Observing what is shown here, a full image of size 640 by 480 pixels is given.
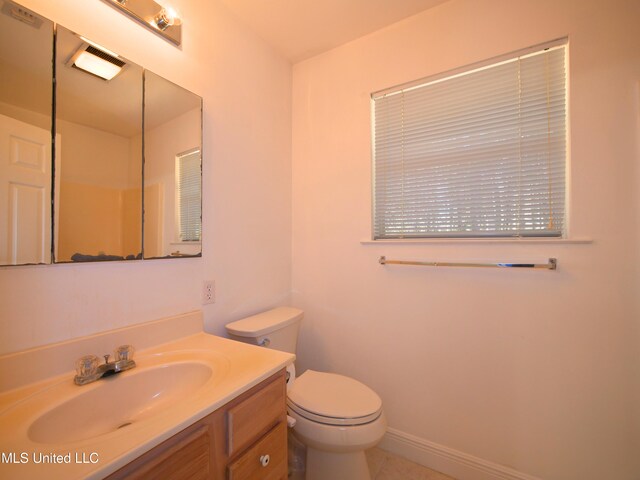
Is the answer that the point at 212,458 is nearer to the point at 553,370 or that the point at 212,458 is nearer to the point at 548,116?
the point at 553,370

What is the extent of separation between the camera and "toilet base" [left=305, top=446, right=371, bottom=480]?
1200 millimetres

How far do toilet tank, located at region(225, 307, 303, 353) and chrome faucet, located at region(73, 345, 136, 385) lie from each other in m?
0.44

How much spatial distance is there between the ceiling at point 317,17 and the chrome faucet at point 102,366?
1688mm

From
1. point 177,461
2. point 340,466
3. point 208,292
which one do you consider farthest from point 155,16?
point 340,466

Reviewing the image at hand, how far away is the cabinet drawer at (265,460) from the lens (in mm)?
772

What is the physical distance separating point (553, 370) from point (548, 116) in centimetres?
116

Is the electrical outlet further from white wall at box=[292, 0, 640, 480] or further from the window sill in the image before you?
the window sill

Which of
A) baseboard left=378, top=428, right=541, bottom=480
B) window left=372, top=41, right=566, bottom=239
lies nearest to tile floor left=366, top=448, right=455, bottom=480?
baseboard left=378, top=428, right=541, bottom=480

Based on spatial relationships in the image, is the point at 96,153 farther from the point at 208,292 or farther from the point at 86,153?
the point at 208,292

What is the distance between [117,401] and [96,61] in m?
1.13

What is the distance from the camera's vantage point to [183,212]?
122 cm

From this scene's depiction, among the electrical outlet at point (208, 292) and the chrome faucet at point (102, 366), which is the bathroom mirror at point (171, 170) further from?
the chrome faucet at point (102, 366)

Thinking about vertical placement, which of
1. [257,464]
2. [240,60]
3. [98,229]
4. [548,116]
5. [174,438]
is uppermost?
[240,60]

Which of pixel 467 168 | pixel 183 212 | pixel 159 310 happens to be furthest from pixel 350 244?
pixel 159 310
